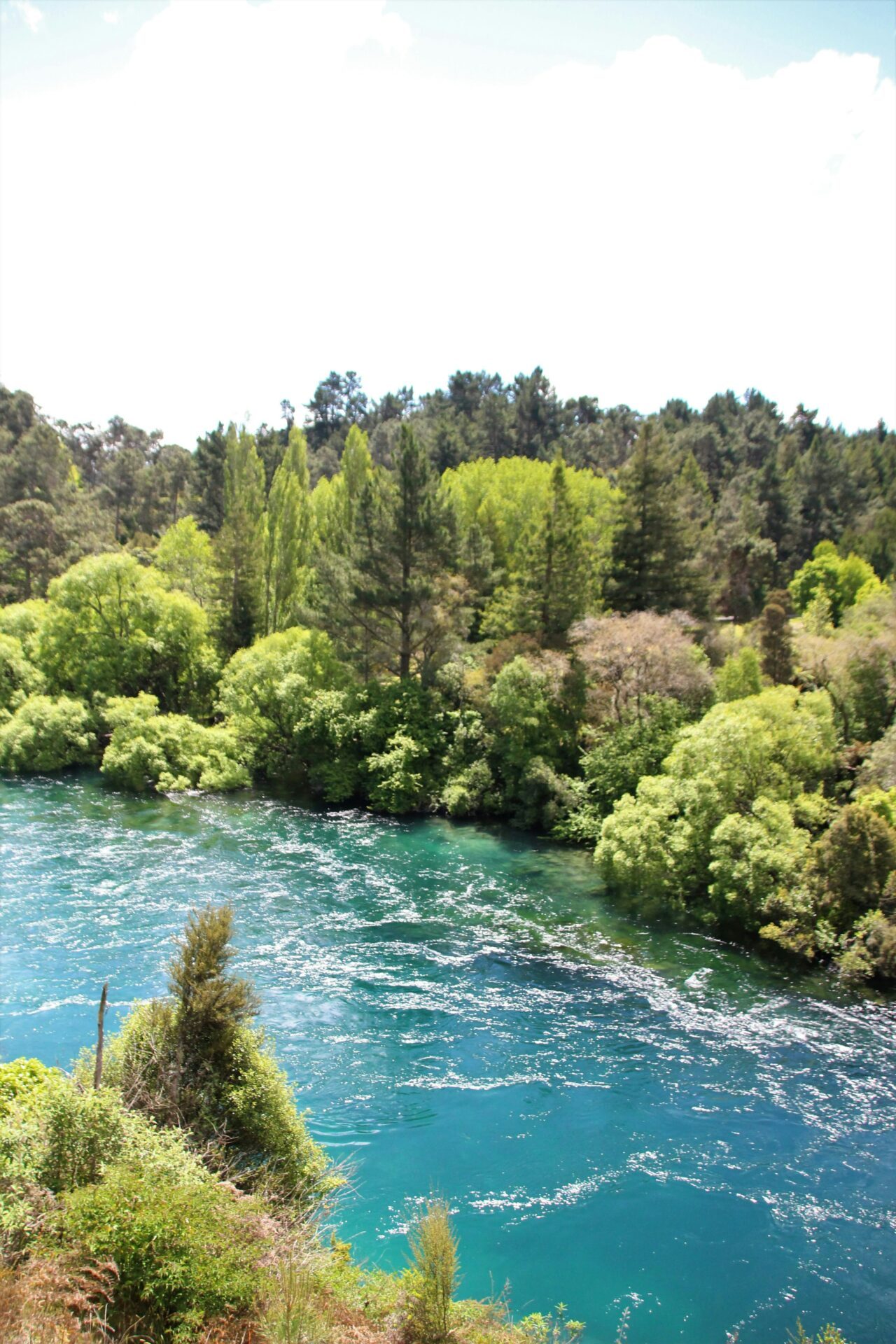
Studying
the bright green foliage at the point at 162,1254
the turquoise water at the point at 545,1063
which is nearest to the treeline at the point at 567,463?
the turquoise water at the point at 545,1063

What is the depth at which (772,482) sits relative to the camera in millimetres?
72062

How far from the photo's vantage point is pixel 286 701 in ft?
130

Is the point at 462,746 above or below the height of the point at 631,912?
above

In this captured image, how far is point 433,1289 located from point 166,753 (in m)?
→ 31.8

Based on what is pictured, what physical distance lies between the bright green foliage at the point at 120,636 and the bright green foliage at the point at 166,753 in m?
4.16

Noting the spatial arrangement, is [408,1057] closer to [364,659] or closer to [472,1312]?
[472,1312]

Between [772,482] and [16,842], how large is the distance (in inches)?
2484

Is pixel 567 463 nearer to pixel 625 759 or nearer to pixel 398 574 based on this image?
pixel 398 574

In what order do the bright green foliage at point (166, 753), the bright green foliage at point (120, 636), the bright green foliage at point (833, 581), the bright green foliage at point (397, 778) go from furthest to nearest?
the bright green foliage at point (833, 581) < the bright green foliage at point (120, 636) < the bright green foliage at point (166, 753) < the bright green foliage at point (397, 778)

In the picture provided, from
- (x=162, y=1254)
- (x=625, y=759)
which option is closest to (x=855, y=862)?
(x=625, y=759)

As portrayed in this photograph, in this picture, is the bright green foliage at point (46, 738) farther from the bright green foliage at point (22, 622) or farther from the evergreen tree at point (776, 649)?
the evergreen tree at point (776, 649)

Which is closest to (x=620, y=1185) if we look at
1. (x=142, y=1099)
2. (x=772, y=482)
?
(x=142, y=1099)

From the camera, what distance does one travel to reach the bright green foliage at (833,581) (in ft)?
185

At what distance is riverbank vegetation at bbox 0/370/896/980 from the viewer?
24.5m
